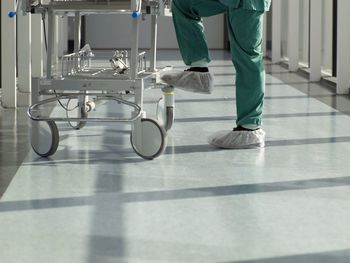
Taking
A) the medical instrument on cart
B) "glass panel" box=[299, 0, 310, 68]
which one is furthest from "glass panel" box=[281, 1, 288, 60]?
the medical instrument on cart

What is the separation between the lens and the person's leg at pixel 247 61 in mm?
3537

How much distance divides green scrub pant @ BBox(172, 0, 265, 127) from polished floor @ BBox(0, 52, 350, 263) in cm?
24

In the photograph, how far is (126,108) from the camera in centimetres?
506

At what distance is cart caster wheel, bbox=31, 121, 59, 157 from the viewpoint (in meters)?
3.33

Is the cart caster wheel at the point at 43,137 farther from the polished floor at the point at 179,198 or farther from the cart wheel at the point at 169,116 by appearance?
the cart wheel at the point at 169,116

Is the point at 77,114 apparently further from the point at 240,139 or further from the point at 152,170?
the point at 152,170

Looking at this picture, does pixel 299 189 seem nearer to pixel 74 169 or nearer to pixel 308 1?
pixel 74 169

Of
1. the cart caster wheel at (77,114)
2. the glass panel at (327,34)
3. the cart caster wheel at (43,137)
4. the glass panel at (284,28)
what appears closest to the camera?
the cart caster wheel at (43,137)

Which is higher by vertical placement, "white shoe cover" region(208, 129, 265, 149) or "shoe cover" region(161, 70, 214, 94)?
"shoe cover" region(161, 70, 214, 94)

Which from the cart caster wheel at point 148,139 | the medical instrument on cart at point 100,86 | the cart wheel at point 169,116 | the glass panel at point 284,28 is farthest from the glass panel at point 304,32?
the cart caster wheel at point 148,139

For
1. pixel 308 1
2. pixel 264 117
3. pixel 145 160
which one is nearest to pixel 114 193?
pixel 145 160

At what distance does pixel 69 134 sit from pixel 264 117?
129 cm

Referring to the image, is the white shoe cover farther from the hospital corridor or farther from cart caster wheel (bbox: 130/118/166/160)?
cart caster wheel (bbox: 130/118/166/160)

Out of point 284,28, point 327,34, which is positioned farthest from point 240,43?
point 284,28
